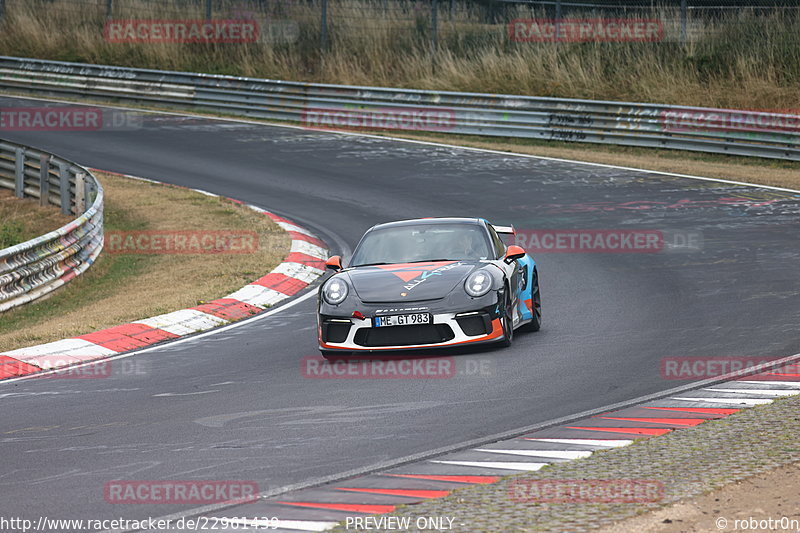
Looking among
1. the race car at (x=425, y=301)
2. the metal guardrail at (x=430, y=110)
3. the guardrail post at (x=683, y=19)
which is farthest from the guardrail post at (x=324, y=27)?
the race car at (x=425, y=301)

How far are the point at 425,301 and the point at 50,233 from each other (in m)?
6.31

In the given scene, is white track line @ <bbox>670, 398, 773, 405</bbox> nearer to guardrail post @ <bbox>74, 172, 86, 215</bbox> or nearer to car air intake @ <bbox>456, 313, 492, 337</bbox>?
car air intake @ <bbox>456, 313, 492, 337</bbox>

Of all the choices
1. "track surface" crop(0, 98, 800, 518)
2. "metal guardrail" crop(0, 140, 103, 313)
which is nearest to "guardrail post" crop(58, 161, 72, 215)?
"metal guardrail" crop(0, 140, 103, 313)

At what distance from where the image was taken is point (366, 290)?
32.2 ft

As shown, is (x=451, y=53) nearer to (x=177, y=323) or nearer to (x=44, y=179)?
(x=44, y=179)

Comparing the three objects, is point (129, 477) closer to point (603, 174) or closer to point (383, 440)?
point (383, 440)

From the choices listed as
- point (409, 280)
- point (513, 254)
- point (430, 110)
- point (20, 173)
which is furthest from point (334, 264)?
point (430, 110)

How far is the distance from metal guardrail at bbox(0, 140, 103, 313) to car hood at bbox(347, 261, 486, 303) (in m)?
4.88

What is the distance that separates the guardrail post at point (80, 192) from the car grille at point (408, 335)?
10.0 metres

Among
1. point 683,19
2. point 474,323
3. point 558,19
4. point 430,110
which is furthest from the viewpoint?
point 558,19

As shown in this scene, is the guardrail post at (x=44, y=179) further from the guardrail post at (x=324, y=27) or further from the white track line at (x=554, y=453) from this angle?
the white track line at (x=554, y=453)

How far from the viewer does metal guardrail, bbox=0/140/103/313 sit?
43.3ft

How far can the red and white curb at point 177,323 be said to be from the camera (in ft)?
33.7

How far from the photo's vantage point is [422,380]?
351 inches
